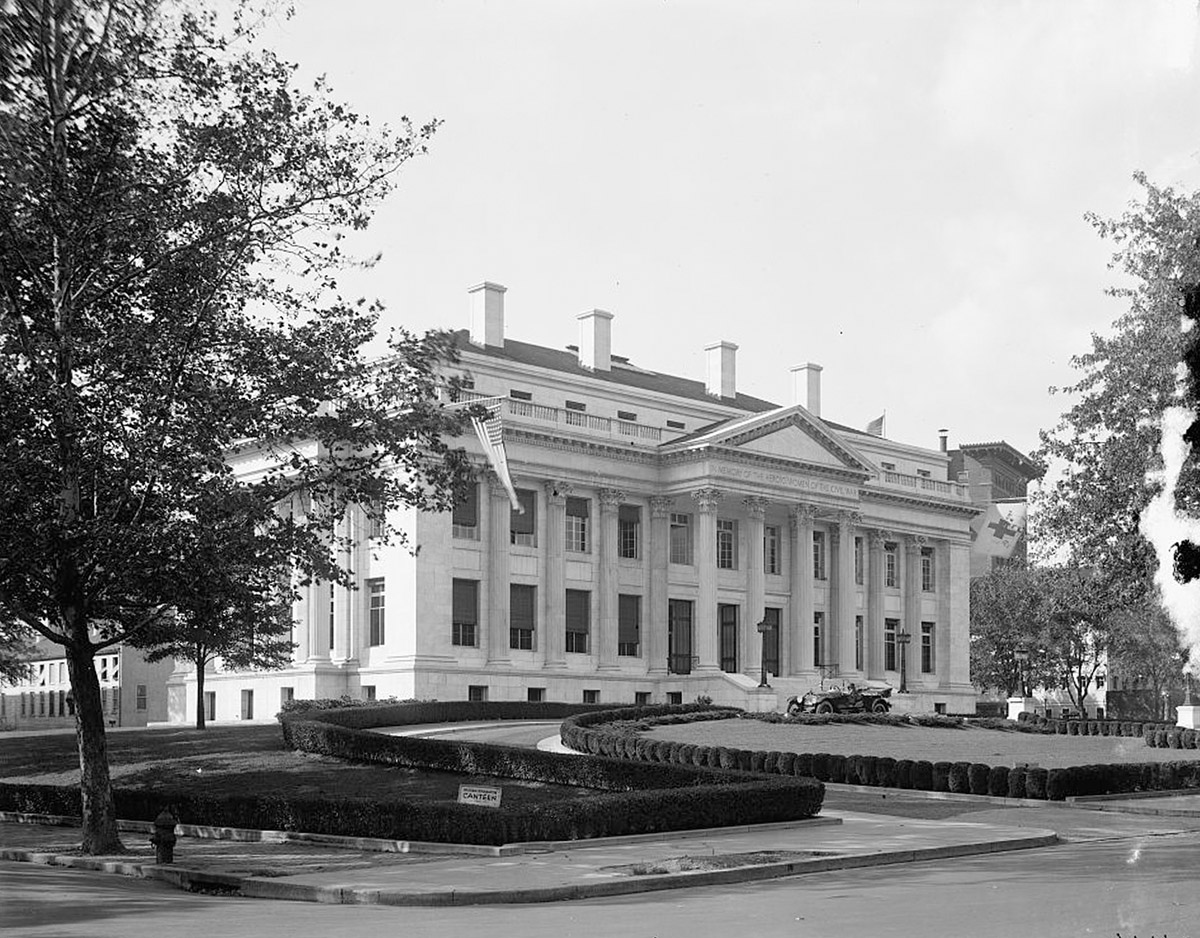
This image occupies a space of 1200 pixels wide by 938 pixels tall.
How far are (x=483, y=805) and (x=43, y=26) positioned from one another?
20997mm

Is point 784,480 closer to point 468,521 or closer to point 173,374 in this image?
point 468,521

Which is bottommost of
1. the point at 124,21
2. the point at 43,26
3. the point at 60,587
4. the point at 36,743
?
the point at 36,743

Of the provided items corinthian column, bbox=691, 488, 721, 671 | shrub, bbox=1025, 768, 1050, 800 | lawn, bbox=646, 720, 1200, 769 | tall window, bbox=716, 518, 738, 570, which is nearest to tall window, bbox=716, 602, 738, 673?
corinthian column, bbox=691, 488, 721, 671

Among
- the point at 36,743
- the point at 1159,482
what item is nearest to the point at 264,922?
the point at 1159,482

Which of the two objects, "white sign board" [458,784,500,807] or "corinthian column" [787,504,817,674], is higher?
"corinthian column" [787,504,817,674]

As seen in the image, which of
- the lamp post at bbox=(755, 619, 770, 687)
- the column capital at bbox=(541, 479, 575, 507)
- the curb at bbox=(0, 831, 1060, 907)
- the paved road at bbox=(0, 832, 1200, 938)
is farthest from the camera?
the column capital at bbox=(541, 479, 575, 507)

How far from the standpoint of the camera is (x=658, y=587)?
78688 mm

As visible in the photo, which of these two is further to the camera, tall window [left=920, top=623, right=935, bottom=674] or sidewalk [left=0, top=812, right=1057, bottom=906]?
tall window [left=920, top=623, right=935, bottom=674]

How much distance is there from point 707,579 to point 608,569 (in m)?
5.60

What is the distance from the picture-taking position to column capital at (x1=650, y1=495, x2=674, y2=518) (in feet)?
259

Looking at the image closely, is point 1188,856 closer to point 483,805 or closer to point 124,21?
point 483,805

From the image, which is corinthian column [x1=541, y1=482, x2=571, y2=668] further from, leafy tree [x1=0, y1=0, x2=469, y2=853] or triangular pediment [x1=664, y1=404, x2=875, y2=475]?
leafy tree [x1=0, y1=0, x2=469, y2=853]

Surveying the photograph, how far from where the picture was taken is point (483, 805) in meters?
24.4

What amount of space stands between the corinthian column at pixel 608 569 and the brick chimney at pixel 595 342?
10983 mm
